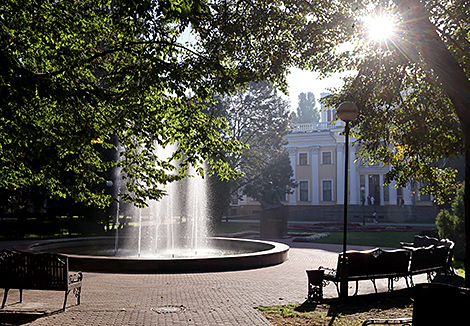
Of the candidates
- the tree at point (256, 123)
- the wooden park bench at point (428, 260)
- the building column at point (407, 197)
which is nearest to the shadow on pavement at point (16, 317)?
the wooden park bench at point (428, 260)

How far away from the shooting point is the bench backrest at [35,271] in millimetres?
7406

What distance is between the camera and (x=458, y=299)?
149 inches

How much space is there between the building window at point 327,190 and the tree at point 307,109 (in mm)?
37790

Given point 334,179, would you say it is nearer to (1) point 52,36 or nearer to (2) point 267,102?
(2) point 267,102

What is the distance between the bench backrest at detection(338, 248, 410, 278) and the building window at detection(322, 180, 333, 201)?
46.5 metres

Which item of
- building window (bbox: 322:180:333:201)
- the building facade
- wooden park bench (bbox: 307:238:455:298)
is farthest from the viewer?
building window (bbox: 322:180:333:201)

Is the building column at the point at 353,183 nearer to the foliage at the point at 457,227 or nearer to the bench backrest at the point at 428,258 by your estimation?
the foliage at the point at 457,227

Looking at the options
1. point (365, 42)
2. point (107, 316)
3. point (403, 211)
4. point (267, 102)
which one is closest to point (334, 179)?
point (403, 211)

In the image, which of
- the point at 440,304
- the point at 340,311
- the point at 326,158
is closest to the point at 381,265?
the point at 340,311

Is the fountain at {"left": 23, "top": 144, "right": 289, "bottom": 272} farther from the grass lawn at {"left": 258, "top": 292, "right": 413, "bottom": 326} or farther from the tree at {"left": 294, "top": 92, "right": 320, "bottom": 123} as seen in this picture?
the tree at {"left": 294, "top": 92, "right": 320, "bottom": 123}

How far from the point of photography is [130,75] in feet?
24.1

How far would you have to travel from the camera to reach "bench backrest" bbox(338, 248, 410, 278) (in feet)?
27.9

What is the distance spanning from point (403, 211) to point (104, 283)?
4399 cm

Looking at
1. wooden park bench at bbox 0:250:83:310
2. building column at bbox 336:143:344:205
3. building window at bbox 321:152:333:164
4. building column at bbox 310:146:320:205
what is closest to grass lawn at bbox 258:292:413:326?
wooden park bench at bbox 0:250:83:310
